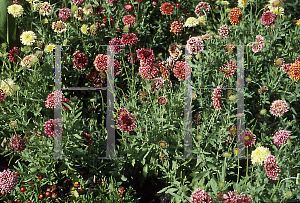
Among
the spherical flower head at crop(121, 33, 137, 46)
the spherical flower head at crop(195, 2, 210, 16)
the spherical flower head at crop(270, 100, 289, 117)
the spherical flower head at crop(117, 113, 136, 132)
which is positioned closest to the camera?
the spherical flower head at crop(117, 113, 136, 132)

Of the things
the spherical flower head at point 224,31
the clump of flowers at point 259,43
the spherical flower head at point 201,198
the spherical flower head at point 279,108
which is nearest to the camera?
the spherical flower head at point 201,198

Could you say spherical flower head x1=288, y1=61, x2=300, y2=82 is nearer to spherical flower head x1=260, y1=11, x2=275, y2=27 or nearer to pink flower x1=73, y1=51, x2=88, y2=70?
spherical flower head x1=260, y1=11, x2=275, y2=27

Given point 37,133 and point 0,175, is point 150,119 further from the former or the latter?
point 0,175

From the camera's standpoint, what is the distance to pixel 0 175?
2.44 m

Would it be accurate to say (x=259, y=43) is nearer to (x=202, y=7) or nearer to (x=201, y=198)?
(x=202, y=7)

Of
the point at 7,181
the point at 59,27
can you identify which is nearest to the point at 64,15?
the point at 59,27

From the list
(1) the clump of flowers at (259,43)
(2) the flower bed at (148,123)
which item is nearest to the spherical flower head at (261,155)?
(2) the flower bed at (148,123)

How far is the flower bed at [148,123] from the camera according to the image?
7.96 ft

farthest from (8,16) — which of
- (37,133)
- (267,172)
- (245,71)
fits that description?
(267,172)

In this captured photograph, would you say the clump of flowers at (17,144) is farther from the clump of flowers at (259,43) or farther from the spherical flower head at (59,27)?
the clump of flowers at (259,43)

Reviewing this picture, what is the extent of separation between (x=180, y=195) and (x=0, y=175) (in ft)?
4.75

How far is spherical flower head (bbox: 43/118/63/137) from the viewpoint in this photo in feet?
7.61

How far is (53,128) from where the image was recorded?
2348mm

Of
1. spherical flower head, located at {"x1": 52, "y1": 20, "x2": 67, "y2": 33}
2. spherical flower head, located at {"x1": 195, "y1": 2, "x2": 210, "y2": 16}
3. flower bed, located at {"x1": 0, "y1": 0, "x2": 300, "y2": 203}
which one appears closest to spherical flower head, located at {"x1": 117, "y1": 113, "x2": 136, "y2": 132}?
flower bed, located at {"x1": 0, "y1": 0, "x2": 300, "y2": 203}
